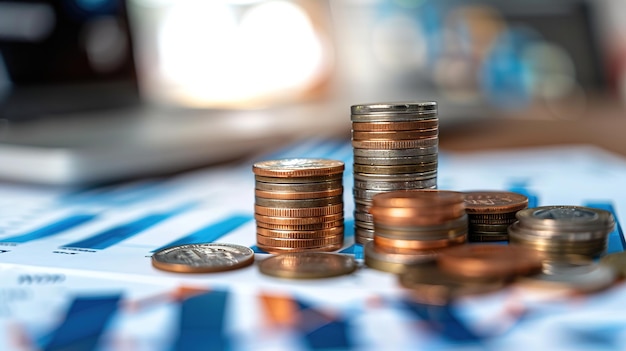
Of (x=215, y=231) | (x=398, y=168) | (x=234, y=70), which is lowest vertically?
(x=215, y=231)

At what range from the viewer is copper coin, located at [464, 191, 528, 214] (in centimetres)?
94

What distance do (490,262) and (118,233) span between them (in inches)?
23.8

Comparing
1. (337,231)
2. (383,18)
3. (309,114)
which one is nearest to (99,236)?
(337,231)

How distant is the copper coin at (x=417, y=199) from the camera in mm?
805

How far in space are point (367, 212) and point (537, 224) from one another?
0.76 feet

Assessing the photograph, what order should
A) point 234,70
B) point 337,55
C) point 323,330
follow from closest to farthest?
point 323,330, point 234,70, point 337,55

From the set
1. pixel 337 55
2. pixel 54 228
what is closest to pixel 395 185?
pixel 54 228

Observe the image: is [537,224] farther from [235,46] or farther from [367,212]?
[235,46]

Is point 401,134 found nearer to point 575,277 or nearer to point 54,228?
point 575,277

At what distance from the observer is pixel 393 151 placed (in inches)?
37.3

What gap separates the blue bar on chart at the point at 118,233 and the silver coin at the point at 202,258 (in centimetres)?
16

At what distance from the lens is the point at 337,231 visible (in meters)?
0.95

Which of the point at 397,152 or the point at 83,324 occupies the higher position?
the point at 397,152

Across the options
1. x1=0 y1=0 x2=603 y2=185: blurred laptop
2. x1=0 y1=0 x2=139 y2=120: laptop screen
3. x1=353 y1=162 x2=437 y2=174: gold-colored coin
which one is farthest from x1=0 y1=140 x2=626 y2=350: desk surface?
x1=0 y1=0 x2=139 y2=120: laptop screen
